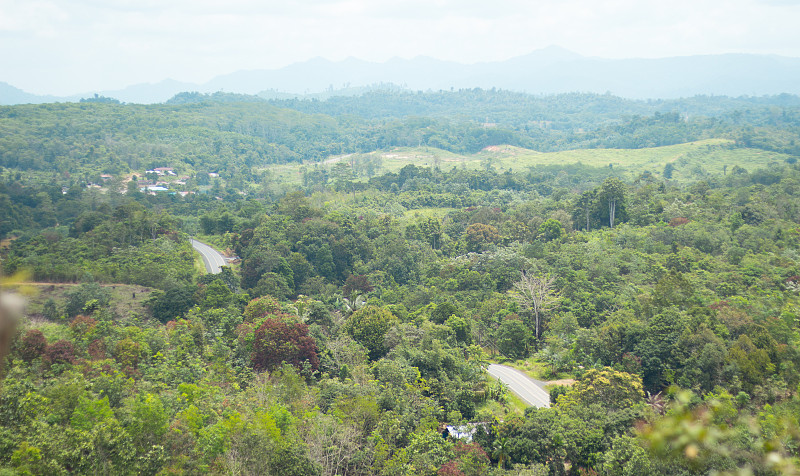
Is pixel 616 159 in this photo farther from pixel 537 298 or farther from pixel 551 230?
pixel 537 298

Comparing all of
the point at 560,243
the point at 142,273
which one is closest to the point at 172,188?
the point at 142,273

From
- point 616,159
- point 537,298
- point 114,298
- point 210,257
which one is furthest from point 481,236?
point 616,159

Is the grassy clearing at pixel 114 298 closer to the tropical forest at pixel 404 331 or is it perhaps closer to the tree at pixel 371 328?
the tropical forest at pixel 404 331

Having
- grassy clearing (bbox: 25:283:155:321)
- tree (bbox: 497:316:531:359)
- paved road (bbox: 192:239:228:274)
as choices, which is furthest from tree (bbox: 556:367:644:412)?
paved road (bbox: 192:239:228:274)

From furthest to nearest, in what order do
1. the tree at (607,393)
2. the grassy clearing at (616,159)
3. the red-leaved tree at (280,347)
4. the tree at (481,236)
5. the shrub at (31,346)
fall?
the grassy clearing at (616,159)
the tree at (481,236)
the red-leaved tree at (280,347)
the tree at (607,393)
the shrub at (31,346)

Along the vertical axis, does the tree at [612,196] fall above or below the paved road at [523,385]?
above

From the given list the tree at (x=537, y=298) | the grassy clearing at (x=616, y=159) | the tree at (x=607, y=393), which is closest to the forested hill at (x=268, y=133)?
the grassy clearing at (x=616, y=159)

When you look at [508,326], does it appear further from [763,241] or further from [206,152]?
[206,152]
